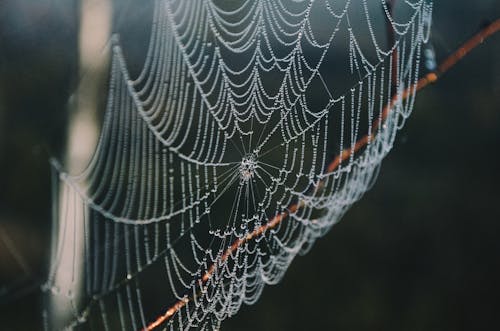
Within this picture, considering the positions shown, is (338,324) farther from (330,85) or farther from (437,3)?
(437,3)

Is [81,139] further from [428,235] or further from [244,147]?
[428,235]

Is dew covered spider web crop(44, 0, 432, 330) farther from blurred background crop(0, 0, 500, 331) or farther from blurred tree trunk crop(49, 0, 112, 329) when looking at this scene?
blurred background crop(0, 0, 500, 331)

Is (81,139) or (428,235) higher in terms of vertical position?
(81,139)

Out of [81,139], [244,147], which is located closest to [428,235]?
[81,139]

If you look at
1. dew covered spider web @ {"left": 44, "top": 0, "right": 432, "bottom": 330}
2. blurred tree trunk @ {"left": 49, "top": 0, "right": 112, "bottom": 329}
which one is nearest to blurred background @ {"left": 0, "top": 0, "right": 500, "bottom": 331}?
dew covered spider web @ {"left": 44, "top": 0, "right": 432, "bottom": 330}

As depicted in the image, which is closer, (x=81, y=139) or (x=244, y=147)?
(x=244, y=147)

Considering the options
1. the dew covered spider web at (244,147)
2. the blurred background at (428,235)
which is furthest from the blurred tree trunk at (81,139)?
the blurred background at (428,235)

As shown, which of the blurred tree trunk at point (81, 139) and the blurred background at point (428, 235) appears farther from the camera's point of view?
the blurred background at point (428, 235)

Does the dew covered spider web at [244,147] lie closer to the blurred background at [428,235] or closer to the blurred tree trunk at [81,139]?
the blurred tree trunk at [81,139]
